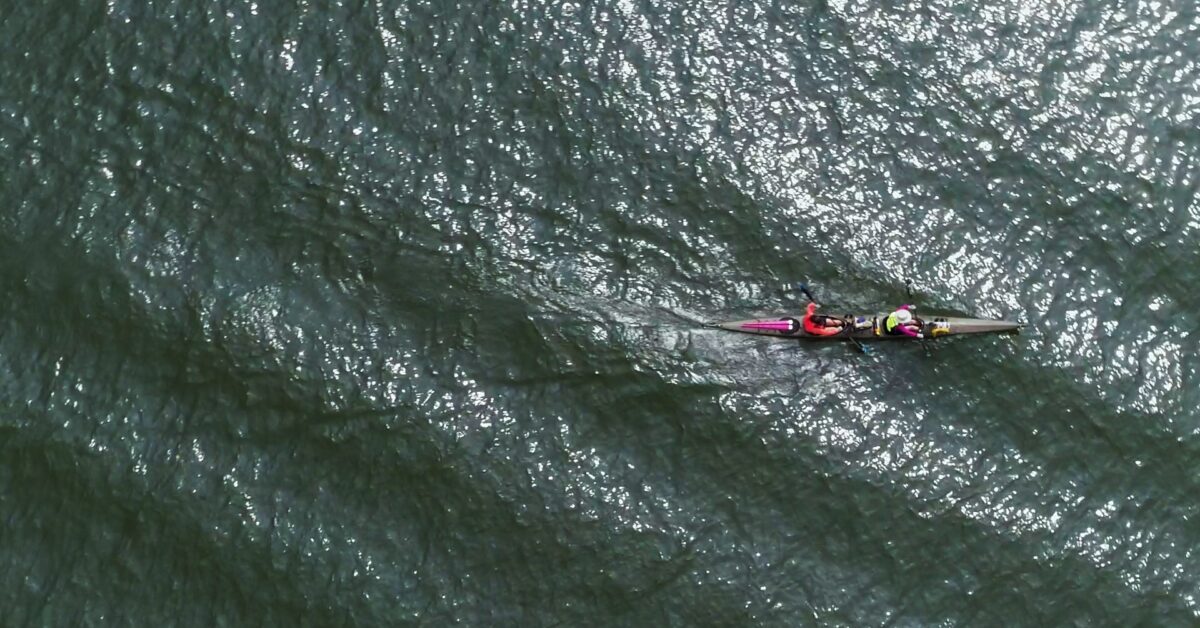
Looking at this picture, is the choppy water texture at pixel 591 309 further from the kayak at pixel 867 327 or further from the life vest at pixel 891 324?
the life vest at pixel 891 324

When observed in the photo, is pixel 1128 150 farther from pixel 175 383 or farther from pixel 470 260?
pixel 175 383

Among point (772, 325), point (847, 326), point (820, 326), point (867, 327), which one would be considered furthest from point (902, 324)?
point (772, 325)

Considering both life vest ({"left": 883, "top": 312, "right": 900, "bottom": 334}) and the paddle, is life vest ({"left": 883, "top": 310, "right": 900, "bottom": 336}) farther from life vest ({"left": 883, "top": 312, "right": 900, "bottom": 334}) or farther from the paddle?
the paddle

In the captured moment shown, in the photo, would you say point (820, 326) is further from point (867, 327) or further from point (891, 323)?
point (891, 323)

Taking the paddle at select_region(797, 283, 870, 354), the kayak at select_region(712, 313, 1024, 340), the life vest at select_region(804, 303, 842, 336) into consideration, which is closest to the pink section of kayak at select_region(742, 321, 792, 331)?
the kayak at select_region(712, 313, 1024, 340)

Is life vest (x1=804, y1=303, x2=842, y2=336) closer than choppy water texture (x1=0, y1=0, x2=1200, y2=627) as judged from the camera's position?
No

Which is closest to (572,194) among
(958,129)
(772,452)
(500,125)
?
(500,125)
